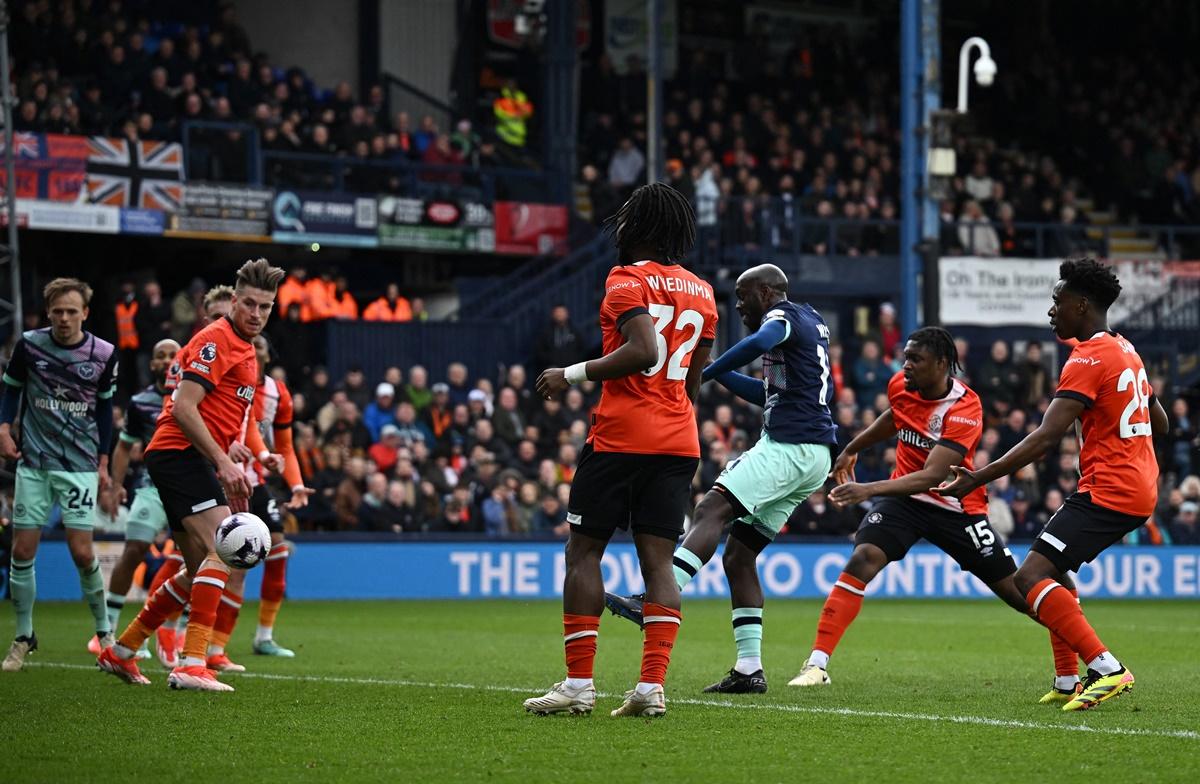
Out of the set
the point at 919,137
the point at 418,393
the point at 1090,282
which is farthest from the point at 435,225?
the point at 1090,282

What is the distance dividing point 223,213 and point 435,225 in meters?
3.42

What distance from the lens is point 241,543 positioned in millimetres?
9203

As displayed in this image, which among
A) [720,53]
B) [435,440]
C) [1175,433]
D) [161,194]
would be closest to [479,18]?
[720,53]

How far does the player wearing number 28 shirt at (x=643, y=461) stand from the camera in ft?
26.3

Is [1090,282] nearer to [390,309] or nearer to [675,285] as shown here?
[675,285]

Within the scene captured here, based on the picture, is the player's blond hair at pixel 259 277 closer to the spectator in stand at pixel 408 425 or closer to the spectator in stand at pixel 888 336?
the spectator in stand at pixel 408 425

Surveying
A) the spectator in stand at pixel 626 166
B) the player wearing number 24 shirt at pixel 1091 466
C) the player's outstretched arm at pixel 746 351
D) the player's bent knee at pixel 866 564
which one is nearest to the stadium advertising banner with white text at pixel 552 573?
the spectator in stand at pixel 626 166

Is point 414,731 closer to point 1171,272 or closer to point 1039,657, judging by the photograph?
point 1039,657

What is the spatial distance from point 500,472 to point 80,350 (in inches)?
464

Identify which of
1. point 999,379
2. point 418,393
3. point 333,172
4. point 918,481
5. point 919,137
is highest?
point 333,172

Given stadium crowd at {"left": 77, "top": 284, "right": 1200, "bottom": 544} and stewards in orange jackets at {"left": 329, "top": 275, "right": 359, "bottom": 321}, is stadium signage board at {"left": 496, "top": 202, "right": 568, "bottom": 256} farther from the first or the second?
stewards in orange jackets at {"left": 329, "top": 275, "right": 359, "bottom": 321}

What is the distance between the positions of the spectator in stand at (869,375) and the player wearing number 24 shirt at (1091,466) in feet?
53.8

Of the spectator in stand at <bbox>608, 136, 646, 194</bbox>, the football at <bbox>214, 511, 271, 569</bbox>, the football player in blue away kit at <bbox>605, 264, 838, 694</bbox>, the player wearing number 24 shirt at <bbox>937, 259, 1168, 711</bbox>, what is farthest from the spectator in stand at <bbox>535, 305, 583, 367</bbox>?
the player wearing number 24 shirt at <bbox>937, 259, 1168, 711</bbox>

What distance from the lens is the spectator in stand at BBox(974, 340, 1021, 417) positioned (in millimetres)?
25578
